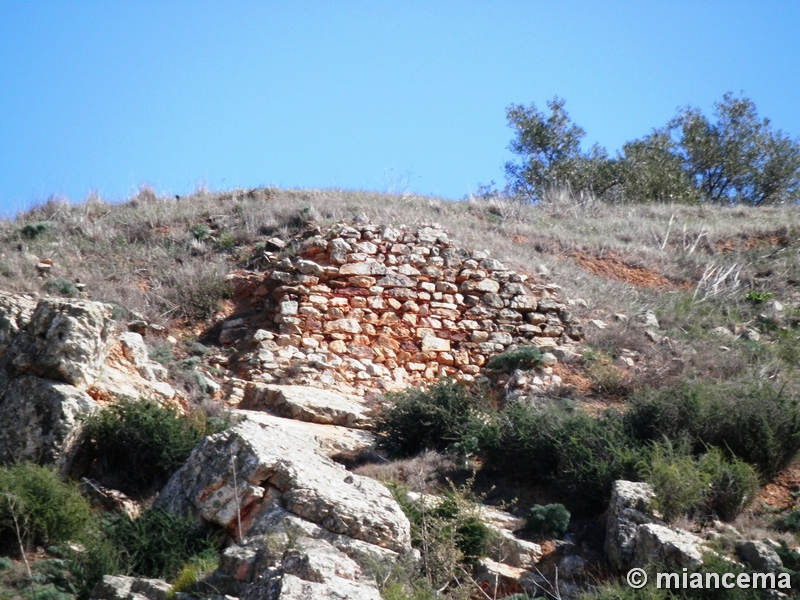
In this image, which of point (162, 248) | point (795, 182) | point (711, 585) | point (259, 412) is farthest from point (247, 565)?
point (795, 182)

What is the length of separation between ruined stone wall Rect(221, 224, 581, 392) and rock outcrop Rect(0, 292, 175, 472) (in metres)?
2.58

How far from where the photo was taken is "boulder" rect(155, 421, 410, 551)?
5926 millimetres

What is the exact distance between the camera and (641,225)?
19078 millimetres

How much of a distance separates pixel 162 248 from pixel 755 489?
9242 mm

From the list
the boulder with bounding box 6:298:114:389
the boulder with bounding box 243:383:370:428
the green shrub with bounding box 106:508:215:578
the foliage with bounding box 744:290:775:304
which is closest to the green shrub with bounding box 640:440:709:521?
the boulder with bounding box 243:383:370:428

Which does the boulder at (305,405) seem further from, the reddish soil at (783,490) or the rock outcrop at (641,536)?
the reddish soil at (783,490)

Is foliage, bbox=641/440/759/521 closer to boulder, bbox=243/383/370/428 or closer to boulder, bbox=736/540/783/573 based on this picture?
boulder, bbox=736/540/783/573

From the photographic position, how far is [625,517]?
7098 millimetres

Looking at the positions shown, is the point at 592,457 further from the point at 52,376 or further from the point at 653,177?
the point at 653,177

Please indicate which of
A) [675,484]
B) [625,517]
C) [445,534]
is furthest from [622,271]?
[445,534]

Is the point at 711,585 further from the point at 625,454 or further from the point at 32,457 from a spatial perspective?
the point at 32,457

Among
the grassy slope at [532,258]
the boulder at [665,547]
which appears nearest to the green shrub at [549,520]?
the boulder at [665,547]

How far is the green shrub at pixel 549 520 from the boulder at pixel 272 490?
1.74 meters

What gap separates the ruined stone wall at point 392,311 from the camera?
10.9m
